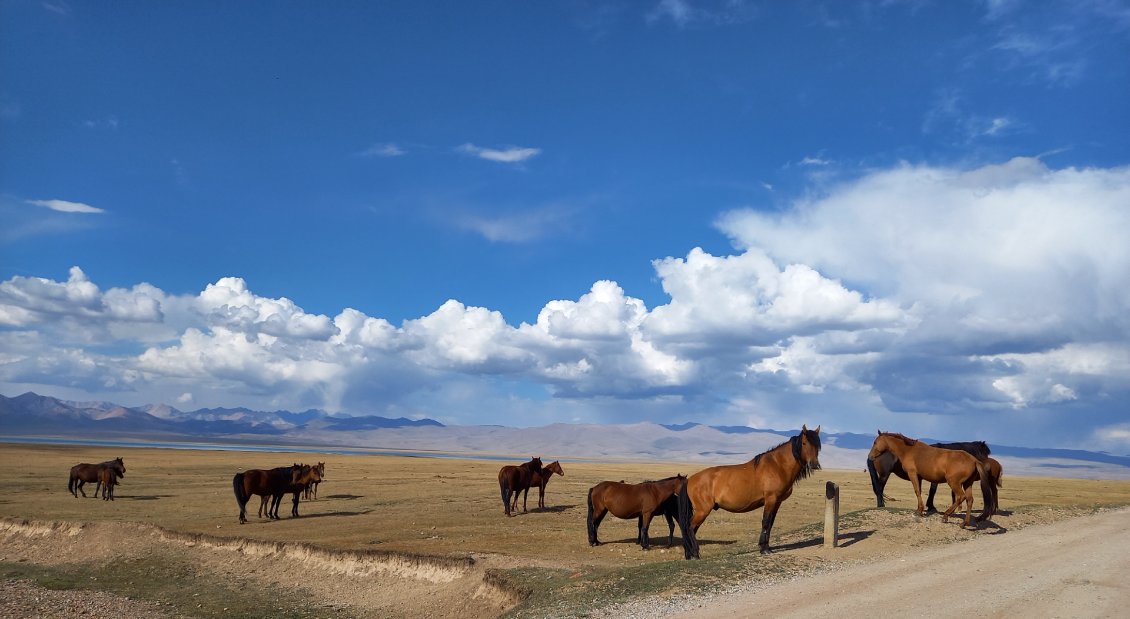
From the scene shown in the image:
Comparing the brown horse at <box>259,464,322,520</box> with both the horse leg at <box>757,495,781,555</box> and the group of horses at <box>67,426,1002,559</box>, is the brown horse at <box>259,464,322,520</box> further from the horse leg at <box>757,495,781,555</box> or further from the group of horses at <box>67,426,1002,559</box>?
the horse leg at <box>757,495,781,555</box>

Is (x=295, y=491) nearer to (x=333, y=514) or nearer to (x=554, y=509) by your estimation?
(x=333, y=514)

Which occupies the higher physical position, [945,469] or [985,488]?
[945,469]

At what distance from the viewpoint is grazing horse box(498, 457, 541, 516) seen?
2833cm

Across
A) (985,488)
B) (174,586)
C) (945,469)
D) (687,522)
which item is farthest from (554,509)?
(985,488)

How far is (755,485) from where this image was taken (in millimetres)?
16094

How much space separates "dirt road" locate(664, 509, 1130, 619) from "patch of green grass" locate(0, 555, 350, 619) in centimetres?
1045

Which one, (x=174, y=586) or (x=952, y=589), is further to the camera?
(x=174, y=586)

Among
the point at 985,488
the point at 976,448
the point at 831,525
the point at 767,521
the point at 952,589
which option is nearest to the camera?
the point at 952,589

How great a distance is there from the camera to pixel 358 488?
4216 centimetres

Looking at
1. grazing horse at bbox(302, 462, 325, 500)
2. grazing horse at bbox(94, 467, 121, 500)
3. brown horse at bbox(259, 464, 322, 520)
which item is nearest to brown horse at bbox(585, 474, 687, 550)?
brown horse at bbox(259, 464, 322, 520)

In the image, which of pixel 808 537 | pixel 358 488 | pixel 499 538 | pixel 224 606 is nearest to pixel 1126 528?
pixel 808 537

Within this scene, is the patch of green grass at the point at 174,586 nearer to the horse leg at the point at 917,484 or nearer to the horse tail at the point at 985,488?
the horse leg at the point at 917,484

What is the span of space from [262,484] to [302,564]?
8968mm

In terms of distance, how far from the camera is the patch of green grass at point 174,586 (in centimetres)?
1770
